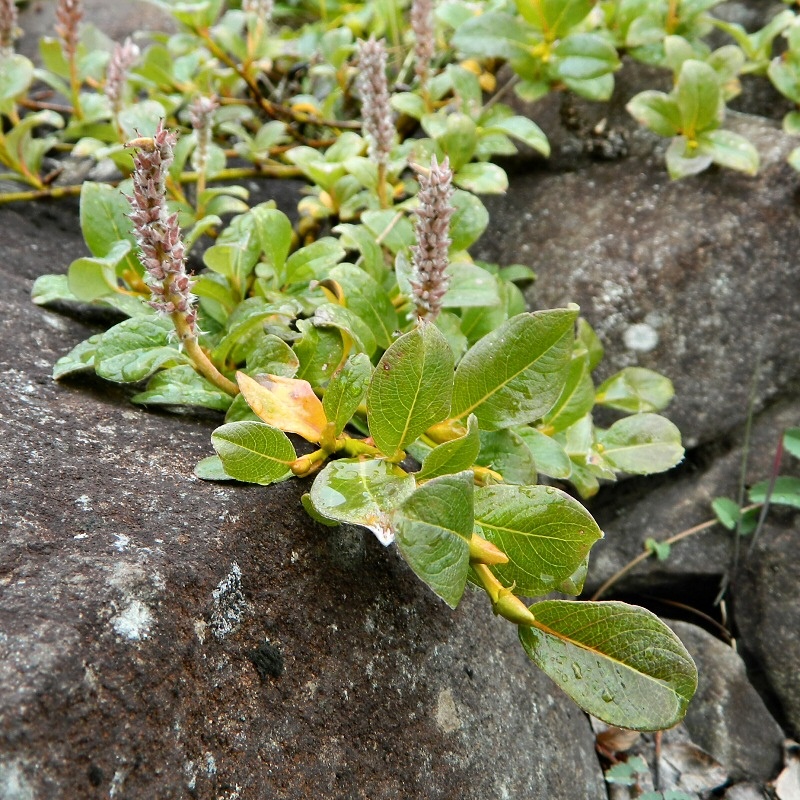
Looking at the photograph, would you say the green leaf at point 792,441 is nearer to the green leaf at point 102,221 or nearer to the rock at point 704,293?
the rock at point 704,293

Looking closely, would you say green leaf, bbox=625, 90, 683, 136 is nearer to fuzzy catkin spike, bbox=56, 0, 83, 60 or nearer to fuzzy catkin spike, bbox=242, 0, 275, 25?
fuzzy catkin spike, bbox=242, 0, 275, 25

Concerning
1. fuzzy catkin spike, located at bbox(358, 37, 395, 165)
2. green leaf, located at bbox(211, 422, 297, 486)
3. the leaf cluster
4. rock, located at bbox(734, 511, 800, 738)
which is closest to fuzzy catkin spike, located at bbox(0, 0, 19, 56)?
the leaf cluster

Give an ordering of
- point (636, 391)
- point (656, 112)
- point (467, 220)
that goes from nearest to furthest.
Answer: point (467, 220) → point (636, 391) → point (656, 112)

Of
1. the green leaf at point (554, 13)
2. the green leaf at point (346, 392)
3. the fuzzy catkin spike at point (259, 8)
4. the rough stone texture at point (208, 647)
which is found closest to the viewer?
the rough stone texture at point (208, 647)

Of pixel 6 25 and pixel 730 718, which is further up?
pixel 6 25

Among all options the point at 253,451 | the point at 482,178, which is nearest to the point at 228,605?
the point at 253,451

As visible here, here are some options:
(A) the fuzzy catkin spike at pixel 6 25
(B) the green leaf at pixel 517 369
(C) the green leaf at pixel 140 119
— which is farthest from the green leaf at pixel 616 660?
(A) the fuzzy catkin spike at pixel 6 25

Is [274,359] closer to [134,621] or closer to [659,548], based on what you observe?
[134,621]
